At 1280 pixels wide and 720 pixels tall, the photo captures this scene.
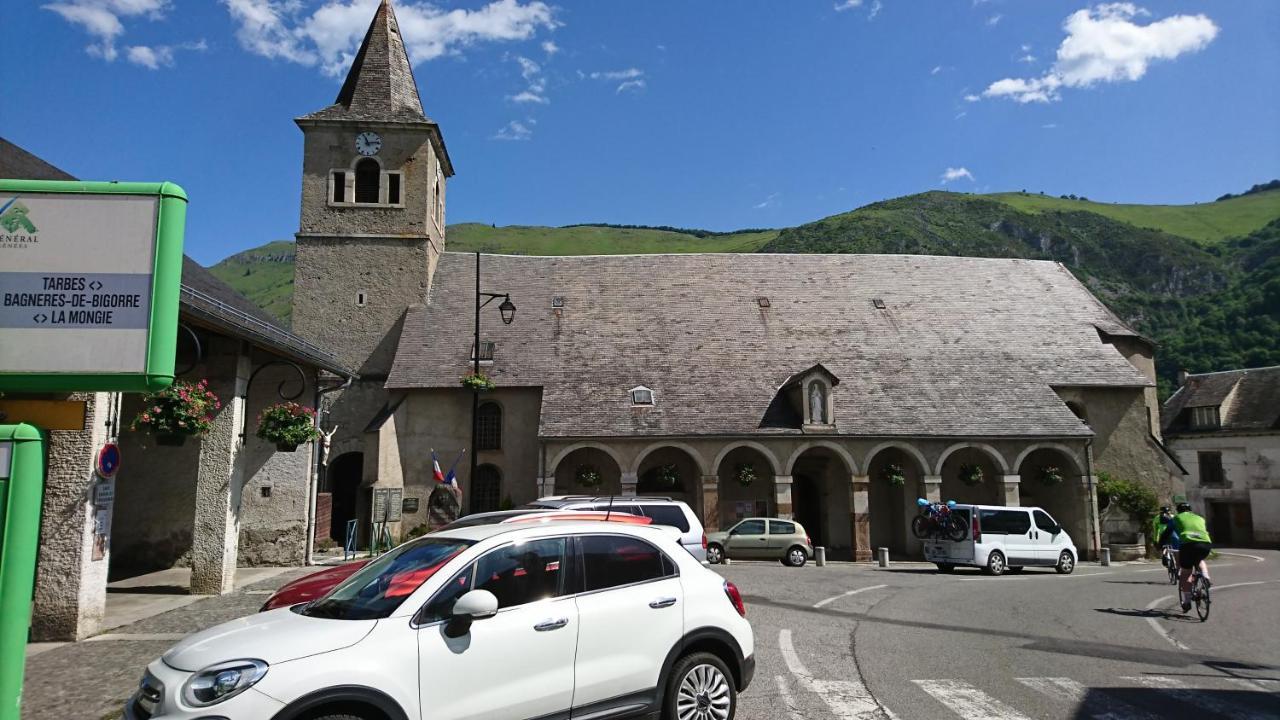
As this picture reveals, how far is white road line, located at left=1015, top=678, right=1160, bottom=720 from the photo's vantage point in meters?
6.23

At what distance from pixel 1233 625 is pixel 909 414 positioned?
47.4 ft

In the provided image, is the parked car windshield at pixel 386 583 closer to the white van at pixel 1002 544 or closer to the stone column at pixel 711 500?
the white van at pixel 1002 544

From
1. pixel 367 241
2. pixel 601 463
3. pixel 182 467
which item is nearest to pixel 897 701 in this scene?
pixel 182 467

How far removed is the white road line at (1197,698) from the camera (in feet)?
20.9

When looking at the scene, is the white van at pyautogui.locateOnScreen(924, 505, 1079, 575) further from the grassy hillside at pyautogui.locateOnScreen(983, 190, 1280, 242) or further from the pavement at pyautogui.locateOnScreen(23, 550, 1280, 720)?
the grassy hillside at pyautogui.locateOnScreen(983, 190, 1280, 242)

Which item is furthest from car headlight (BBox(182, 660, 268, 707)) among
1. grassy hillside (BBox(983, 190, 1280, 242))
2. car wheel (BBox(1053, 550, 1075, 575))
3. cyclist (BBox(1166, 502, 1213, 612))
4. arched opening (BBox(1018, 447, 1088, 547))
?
grassy hillside (BBox(983, 190, 1280, 242))

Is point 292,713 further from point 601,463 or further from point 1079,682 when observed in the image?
point 601,463

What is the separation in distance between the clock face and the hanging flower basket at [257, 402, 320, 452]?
52.9 ft

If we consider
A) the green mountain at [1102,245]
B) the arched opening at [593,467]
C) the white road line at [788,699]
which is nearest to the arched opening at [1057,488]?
the arched opening at [593,467]

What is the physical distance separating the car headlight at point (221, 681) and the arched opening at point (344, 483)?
2158cm

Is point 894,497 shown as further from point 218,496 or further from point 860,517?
point 218,496

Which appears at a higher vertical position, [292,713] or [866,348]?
[866,348]

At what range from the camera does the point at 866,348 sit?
94.1ft

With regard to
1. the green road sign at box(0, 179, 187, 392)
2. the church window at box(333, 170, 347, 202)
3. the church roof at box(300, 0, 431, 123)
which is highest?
the church roof at box(300, 0, 431, 123)
